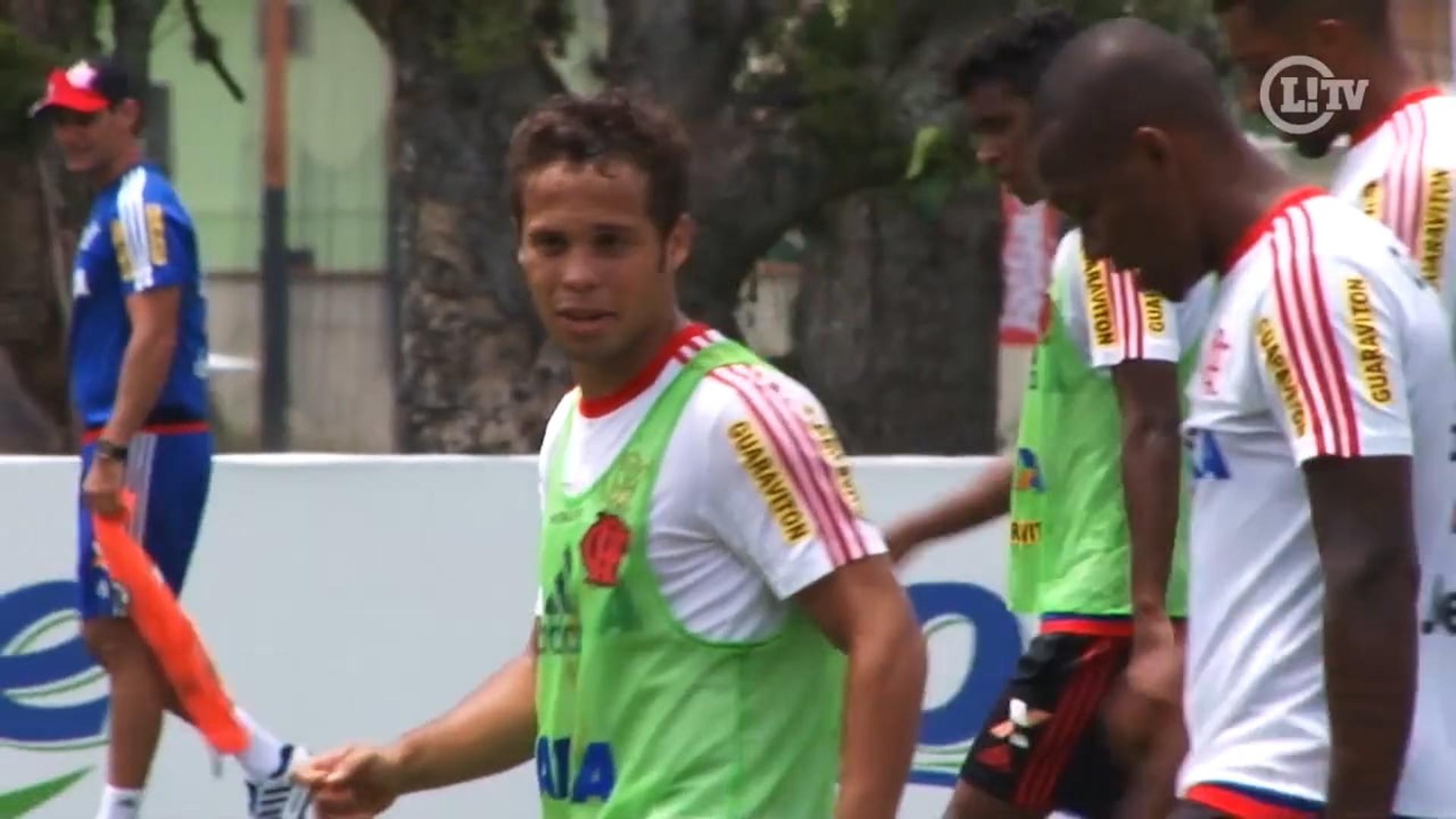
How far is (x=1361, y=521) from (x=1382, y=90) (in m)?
1.03

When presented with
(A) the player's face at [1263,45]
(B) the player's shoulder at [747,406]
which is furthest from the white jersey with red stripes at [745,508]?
(A) the player's face at [1263,45]

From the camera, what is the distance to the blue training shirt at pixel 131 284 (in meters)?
8.03

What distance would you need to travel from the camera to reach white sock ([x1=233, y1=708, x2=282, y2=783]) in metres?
7.76

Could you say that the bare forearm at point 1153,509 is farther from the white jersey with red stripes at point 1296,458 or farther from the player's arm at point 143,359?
the player's arm at point 143,359

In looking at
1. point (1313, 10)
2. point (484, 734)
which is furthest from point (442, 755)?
point (1313, 10)

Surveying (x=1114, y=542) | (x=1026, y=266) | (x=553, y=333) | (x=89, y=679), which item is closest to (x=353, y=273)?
(x=1026, y=266)

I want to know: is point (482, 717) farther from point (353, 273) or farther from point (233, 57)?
point (233, 57)

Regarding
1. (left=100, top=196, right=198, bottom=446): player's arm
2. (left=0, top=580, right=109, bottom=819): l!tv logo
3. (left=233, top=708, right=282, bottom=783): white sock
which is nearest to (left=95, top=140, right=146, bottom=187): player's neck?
(left=100, top=196, right=198, bottom=446): player's arm

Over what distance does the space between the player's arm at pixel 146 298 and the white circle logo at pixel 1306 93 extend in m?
3.89

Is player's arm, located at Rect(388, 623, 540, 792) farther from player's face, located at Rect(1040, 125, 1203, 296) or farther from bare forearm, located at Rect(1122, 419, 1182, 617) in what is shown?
bare forearm, located at Rect(1122, 419, 1182, 617)

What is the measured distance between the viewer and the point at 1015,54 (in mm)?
5992

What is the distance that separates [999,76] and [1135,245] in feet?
7.80

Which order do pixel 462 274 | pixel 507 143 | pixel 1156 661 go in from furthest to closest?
pixel 462 274 < pixel 507 143 < pixel 1156 661

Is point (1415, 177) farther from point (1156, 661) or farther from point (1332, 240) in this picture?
point (1156, 661)
